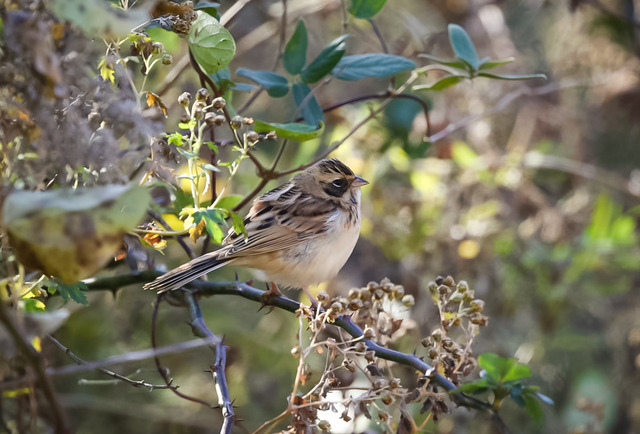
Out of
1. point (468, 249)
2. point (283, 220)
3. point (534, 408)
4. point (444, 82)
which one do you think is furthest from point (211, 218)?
point (468, 249)

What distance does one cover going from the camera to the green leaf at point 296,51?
290cm

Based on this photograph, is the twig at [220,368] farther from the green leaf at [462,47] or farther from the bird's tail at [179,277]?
the green leaf at [462,47]

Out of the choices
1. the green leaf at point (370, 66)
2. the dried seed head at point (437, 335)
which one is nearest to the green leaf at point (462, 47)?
the green leaf at point (370, 66)

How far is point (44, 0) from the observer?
57.9 inches

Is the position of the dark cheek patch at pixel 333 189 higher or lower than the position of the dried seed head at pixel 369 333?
lower

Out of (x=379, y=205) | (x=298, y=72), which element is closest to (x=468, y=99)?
(x=379, y=205)

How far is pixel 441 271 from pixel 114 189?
352 cm

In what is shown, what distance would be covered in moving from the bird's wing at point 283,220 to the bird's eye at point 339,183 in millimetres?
154

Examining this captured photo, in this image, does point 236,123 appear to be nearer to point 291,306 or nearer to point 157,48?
point 157,48

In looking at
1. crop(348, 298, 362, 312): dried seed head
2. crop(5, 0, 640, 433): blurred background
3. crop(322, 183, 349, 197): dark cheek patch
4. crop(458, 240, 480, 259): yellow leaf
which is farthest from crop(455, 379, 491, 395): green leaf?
crop(458, 240, 480, 259): yellow leaf

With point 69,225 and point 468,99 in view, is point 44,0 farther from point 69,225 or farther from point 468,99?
point 468,99

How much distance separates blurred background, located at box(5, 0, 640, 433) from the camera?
14.6ft

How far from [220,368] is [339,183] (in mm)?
1731

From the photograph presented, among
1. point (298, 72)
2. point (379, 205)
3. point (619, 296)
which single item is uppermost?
point (298, 72)
